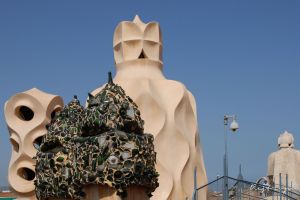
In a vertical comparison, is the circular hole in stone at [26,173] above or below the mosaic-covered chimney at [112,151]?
above

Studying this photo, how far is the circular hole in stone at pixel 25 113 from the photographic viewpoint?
21484mm

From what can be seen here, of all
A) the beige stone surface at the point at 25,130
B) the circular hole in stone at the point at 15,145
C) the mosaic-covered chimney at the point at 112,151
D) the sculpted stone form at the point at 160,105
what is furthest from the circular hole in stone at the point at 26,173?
the mosaic-covered chimney at the point at 112,151

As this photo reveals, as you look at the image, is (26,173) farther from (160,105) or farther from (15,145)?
(160,105)

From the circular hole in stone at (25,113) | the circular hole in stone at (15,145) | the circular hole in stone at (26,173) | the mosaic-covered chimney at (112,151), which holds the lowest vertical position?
the mosaic-covered chimney at (112,151)

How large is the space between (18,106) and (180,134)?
6.60 m

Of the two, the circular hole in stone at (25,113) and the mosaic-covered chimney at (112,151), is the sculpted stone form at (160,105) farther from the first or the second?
the mosaic-covered chimney at (112,151)

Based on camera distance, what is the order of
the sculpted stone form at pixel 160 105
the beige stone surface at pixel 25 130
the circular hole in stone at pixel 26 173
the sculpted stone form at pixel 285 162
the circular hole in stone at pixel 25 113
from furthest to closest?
the circular hole in stone at pixel 25 113 < the circular hole in stone at pixel 26 173 < the beige stone surface at pixel 25 130 < the sculpted stone form at pixel 285 162 < the sculpted stone form at pixel 160 105

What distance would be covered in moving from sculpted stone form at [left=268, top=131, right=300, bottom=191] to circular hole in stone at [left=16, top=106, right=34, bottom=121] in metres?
9.25

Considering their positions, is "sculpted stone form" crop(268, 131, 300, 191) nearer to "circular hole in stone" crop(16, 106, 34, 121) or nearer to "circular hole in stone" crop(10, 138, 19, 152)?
"circular hole in stone" crop(16, 106, 34, 121)

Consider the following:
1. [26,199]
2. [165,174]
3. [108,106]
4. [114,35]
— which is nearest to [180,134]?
[165,174]

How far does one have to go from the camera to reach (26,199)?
20.4 m

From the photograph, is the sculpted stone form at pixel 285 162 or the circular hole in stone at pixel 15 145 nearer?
the sculpted stone form at pixel 285 162

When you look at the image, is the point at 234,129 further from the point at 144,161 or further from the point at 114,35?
the point at 114,35

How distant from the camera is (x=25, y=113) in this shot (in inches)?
859
